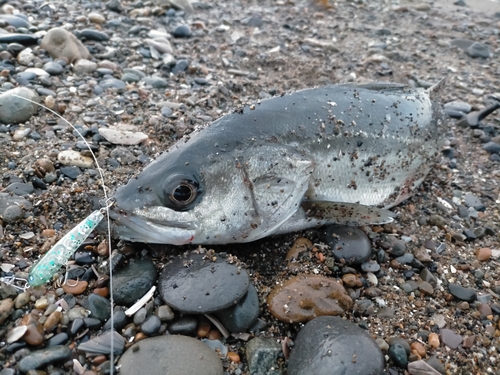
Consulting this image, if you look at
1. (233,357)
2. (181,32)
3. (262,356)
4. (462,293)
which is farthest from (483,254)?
(181,32)

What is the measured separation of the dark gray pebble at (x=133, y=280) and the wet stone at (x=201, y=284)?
0.11m

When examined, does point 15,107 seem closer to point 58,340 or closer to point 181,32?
point 58,340

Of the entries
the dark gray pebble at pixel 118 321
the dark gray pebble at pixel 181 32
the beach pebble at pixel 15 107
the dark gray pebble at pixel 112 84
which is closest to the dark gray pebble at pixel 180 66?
the dark gray pebble at pixel 112 84

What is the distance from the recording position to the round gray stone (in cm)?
288

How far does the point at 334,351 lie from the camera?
301 centimetres

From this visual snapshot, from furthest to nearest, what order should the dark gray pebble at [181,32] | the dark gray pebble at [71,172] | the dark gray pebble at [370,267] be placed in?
the dark gray pebble at [181,32] → the dark gray pebble at [71,172] → the dark gray pebble at [370,267]

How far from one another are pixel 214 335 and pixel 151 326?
47cm

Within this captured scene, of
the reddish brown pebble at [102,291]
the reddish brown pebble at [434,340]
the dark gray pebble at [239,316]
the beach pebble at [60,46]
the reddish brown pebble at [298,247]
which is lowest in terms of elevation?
the reddish brown pebble at [434,340]

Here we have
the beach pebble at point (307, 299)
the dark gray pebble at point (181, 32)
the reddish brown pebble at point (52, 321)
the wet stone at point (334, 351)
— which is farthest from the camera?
the dark gray pebble at point (181, 32)

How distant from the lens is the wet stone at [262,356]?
3115 mm

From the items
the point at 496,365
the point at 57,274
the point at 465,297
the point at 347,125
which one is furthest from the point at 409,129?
the point at 57,274

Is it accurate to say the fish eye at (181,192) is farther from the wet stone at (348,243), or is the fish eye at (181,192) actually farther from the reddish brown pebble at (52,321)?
the wet stone at (348,243)

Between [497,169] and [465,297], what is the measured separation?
2.83m

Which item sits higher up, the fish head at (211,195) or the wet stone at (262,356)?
the fish head at (211,195)
